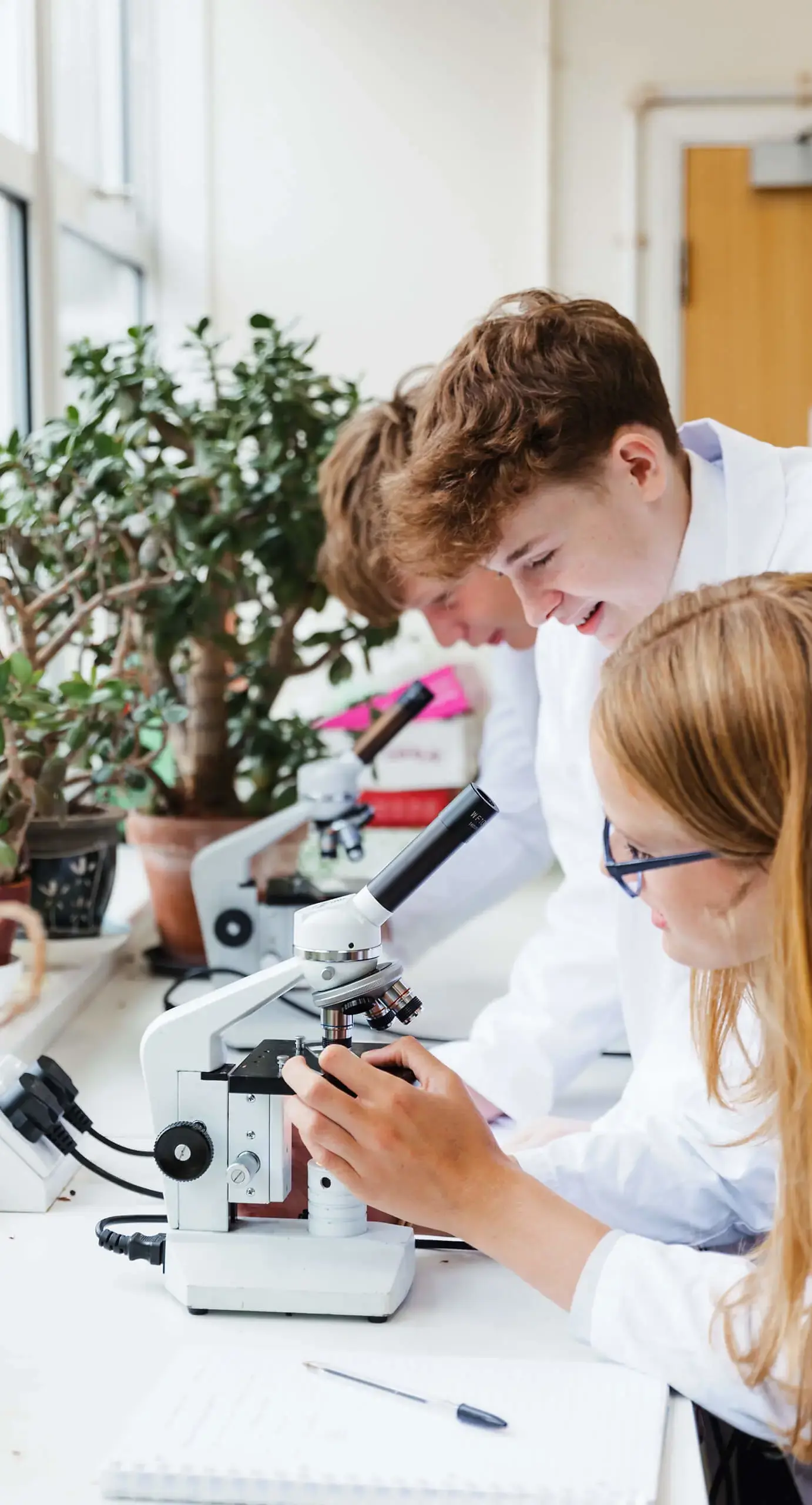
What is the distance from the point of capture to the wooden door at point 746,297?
3080mm

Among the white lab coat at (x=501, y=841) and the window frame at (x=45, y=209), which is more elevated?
the window frame at (x=45, y=209)

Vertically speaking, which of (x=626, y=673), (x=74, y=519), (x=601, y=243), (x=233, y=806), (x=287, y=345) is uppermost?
(x=601, y=243)

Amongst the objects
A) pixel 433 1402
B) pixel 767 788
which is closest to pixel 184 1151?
pixel 433 1402

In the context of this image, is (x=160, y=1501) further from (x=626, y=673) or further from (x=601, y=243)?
(x=601, y=243)

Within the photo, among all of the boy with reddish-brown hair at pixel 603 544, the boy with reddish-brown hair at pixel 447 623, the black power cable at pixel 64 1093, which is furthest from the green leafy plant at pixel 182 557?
the black power cable at pixel 64 1093

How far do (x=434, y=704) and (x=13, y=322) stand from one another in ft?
3.38

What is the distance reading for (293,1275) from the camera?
97 cm

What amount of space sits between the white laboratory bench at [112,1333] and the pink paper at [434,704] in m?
1.38

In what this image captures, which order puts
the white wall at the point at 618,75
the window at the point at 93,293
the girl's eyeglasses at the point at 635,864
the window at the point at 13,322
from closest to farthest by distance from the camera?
the girl's eyeglasses at the point at 635,864 → the window at the point at 13,322 → the window at the point at 93,293 → the white wall at the point at 618,75

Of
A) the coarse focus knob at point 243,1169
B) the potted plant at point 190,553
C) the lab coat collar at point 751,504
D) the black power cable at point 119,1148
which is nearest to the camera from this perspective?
the coarse focus knob at point 243,1169

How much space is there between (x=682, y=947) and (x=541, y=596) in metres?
0.50

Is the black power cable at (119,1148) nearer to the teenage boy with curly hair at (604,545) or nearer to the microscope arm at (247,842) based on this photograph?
the teenage boy with curly hair at (604,545)

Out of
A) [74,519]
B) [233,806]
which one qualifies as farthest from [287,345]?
[233,806]

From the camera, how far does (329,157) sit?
10.2 ft
